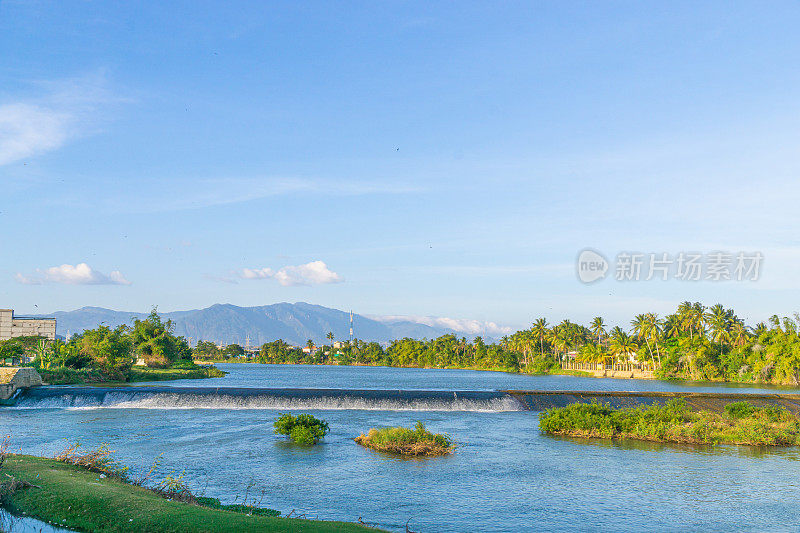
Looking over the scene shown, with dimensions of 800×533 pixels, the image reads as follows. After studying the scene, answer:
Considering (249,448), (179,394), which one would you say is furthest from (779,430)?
(179,394)

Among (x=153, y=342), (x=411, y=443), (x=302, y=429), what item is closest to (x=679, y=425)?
(x=411, y=443)

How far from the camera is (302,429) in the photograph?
2744 centimetres

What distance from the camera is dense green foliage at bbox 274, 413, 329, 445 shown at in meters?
27.2

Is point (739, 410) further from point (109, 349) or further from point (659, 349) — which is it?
point (659, 349)

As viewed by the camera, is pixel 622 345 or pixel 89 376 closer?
pixel 89 376

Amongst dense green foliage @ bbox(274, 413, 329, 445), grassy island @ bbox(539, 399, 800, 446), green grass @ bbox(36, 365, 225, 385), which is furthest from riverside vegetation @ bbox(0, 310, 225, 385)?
grassy island @ bbox(539, 399, 800, 446)

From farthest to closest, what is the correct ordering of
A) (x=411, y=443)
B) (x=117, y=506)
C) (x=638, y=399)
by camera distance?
(x=638, y=399), (x=411, y=443), (x=117, y=506)

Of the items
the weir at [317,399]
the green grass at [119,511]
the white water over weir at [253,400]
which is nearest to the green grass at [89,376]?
the weir at [317,399]

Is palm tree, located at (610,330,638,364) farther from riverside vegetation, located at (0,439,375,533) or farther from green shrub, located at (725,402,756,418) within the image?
riverside vegetation, located at (0,439,375,533)

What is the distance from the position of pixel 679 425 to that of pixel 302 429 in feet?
61.3

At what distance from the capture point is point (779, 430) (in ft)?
96.6

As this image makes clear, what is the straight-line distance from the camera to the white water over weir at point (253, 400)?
39.6 m

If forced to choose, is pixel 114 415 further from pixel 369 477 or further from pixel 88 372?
pixel 88 372

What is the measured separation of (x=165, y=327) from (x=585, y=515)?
81.4 metres
